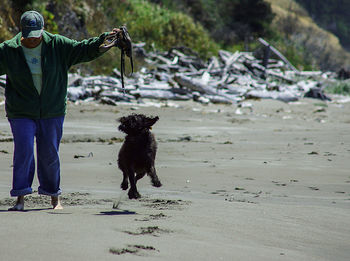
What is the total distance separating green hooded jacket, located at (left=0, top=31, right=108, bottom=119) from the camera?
519 centimetres

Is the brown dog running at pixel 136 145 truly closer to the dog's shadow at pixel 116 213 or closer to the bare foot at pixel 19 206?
the dog's shadow at pixel 116 213

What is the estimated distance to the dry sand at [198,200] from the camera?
3.92m

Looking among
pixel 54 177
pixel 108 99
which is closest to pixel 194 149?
pixel 54 177

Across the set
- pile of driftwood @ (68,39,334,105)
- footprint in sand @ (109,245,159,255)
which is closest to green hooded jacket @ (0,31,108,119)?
footprint in sand @ (109,245,159,255)

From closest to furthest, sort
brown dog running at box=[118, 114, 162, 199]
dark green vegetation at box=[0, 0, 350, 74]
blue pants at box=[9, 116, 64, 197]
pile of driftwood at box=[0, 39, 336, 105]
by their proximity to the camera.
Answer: blue pants at box=[9, 116, 64, 197]
brown dog running at box=[118, 114, 162, 199]
pile of driftwood at box=[0, 39, 336, 105]
dark green vegetation at box=[0, 0, 350, 74]

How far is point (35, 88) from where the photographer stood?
523 centimetres

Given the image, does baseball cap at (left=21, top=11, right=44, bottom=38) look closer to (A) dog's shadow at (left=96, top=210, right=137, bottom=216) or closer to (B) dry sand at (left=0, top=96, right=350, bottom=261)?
(B) dry sand at (left=0, top=96, right=350, bottom=261)

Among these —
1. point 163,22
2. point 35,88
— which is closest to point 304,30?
point 163,22

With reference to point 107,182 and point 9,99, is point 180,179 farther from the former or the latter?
point 9,99

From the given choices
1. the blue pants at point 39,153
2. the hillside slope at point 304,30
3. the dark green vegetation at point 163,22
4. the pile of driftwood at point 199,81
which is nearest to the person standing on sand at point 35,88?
the blue pants at point 39,153

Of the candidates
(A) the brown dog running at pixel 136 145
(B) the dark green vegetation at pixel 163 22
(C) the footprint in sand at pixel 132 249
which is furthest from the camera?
(B) the dark green vegetation at pixel 163 22

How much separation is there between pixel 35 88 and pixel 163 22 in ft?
85.1

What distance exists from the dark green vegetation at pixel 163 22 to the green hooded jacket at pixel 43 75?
13.3 m

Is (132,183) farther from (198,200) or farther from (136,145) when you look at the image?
(198,200)
